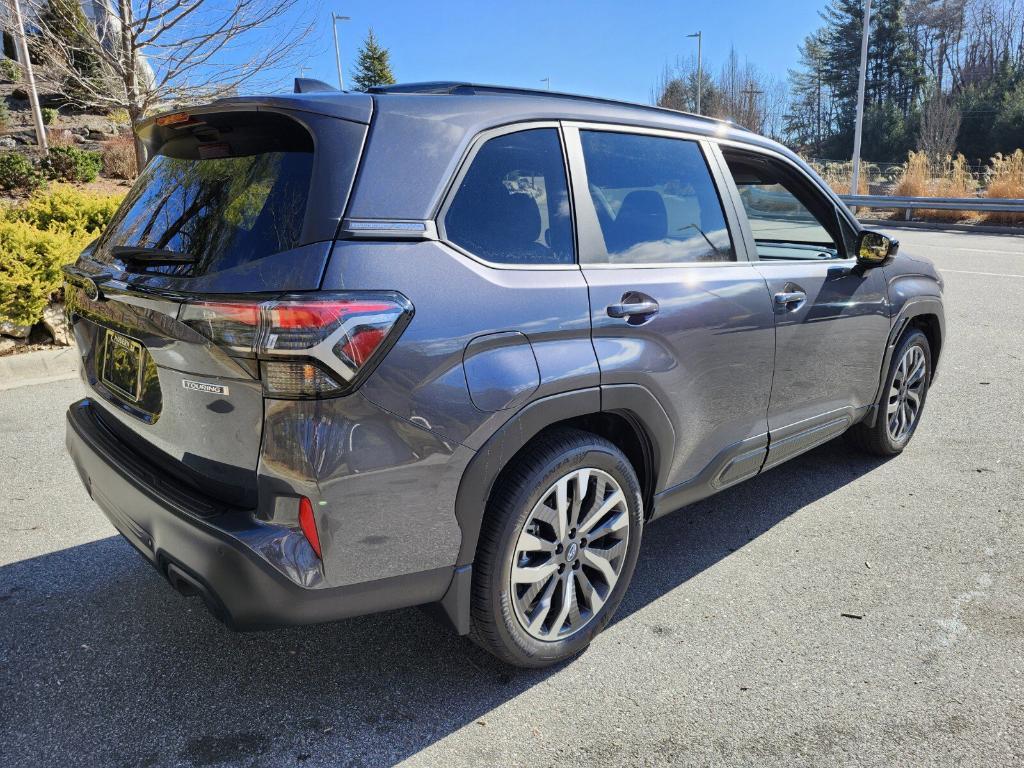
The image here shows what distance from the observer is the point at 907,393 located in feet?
14.7

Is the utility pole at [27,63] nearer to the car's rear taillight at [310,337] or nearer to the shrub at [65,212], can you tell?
the shrub at [65,212]

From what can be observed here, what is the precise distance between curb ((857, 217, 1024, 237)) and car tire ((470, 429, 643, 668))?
1735 centimetres

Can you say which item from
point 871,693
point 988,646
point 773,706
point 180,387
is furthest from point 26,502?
point 988,646

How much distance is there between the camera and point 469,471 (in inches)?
84.9

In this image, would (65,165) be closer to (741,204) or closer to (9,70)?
(9,70)

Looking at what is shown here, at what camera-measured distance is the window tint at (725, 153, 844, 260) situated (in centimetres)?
343

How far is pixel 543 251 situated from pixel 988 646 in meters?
2.09

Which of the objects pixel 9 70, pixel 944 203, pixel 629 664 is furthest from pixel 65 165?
pixel 944 203

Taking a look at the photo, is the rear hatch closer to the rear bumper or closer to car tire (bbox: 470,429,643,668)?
the rear bumper

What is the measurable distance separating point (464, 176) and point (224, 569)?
1.26m

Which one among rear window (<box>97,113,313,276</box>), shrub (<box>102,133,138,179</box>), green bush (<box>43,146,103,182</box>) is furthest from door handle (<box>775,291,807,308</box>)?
shrub (<box>102,133,138,179</box>)

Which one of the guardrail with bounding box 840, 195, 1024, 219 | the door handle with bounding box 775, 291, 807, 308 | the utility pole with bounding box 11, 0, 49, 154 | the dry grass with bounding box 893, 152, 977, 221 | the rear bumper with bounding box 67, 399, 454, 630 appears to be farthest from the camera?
the dry grass with bounding box 893, 152, 977, 221

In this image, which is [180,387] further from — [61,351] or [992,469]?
[61,351]

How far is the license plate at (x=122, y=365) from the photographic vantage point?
2.34 meters
